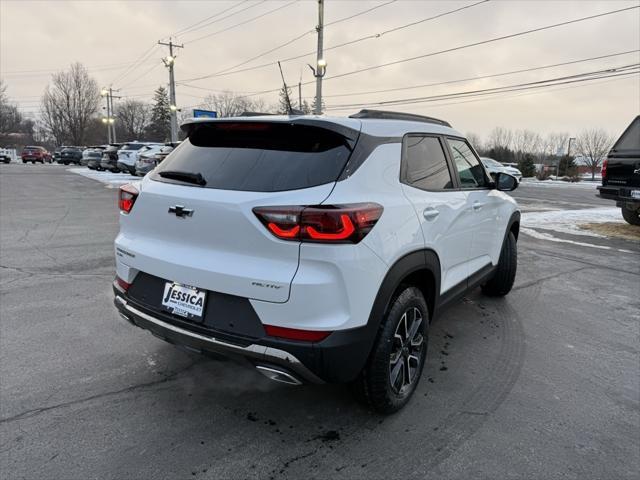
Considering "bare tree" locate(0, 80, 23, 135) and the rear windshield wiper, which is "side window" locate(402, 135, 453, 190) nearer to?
the rear windshield wiper

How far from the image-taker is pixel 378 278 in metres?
2.38

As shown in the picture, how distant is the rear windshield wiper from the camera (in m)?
2.58

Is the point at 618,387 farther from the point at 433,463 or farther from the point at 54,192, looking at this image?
the point at 54,192

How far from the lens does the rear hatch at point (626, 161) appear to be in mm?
8500

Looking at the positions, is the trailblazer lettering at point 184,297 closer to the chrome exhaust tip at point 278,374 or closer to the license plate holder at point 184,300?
the license plate holder at point 184,300

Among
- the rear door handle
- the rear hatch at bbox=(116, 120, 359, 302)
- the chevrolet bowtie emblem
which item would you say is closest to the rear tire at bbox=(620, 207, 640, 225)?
the rear door handle

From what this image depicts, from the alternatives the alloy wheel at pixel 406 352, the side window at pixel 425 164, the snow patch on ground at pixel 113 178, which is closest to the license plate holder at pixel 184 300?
the alloy wheel at pixel 406 352

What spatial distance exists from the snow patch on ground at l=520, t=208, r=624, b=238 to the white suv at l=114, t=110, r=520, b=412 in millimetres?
8540

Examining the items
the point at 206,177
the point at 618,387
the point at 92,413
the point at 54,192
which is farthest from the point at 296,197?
the point at 54,192

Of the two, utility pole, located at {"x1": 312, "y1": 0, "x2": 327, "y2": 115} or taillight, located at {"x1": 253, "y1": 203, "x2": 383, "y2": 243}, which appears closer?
taillight, located at {"x1": 253, "y1": 203, "x2": 383, "y2": 243}

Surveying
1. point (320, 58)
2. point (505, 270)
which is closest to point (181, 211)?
point (505, 270)

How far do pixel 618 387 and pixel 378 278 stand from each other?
222 centimetres

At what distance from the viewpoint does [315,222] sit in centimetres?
217

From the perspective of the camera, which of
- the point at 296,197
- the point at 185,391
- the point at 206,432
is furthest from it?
the point at 185,391
